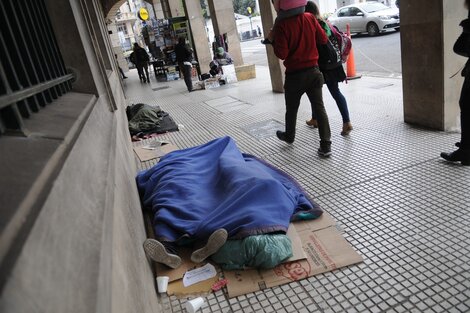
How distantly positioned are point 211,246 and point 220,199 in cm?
61

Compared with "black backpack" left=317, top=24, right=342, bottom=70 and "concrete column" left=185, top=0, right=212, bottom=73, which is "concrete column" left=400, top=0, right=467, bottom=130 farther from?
"concrete column" left=185, top=0, right=212, bottom=73

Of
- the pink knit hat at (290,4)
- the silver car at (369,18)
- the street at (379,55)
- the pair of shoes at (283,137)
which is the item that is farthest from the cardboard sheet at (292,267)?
the silver car at (369,18)

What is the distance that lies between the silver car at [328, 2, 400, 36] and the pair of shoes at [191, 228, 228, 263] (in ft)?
46.7

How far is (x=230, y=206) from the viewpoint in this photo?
2598 mm

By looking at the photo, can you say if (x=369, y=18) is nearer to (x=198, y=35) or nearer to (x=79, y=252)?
(x=198, y=35)

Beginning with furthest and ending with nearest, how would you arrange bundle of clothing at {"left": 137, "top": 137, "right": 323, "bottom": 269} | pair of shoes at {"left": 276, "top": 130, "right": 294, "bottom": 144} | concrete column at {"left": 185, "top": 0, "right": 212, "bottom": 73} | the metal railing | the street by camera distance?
concrete column at {"left": 185, "top": 0, "right": 212, "bottom": 73} → the street → pair of shoes at {"left": 276, "top": 130, "right": 294, "bottom": 144} → bundle of clothing at {"left": 137, "top": 137, "right": 323, "bottom": 269} → the metal railing

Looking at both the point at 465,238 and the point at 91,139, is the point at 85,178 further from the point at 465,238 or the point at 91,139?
the point at 465,238

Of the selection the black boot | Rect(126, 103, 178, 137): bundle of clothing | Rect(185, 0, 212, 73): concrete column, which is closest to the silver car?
Rect(185, 0, 212, 73): concrete column

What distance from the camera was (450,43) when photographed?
12.5 feet

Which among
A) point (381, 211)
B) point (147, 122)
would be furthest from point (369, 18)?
point (381, 211)

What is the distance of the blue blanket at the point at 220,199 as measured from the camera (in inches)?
97.7

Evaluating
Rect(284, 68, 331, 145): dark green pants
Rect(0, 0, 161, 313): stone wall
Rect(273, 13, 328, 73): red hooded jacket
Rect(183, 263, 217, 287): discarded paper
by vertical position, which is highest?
Rect(273, 13, 328, 73): red hooded jacket

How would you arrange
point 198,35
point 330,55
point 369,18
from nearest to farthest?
point 330,55, point 198,35, point 369,18

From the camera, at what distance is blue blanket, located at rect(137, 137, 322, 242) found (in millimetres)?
2480
